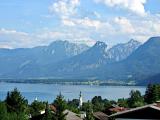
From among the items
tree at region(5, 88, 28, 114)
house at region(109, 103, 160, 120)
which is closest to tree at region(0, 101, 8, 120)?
tree at region(5, 88, 28, 114)

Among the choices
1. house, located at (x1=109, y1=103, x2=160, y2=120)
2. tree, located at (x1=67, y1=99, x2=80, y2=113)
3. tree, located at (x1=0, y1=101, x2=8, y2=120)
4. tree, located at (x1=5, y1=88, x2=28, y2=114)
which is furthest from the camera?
tree, located at (x1=67, y1=99, x2=80, y2=113)

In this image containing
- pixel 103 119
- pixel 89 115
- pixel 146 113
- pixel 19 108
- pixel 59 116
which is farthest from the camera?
pixel 103 119

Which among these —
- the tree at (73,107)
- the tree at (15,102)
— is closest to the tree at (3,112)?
the tree at (15,102)

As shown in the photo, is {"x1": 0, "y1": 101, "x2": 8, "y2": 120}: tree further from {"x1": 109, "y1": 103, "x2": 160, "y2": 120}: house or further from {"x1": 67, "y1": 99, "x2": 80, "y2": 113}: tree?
{"x1": 67, "y1": 99, "x2": 80, "y2": 113}: tree

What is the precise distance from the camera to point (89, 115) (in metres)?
58.2

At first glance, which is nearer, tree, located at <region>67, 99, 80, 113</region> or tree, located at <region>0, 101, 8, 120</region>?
A: tree, located at <region>0, 101, 8, 120</region>

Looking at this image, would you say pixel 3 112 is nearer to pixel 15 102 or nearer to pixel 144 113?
pixel 15 102

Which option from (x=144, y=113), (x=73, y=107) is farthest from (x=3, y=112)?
(x=73, y=107)

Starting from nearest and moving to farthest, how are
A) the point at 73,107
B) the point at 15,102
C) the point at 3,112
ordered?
the point at 3,112
the point at 15,102
the point at 73,107

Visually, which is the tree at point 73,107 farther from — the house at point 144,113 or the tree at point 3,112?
the house at point 144,113

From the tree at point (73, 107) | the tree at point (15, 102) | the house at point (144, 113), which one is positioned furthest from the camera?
the tree at point (73, 107)

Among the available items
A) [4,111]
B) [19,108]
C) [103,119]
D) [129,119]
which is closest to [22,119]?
[4,111]

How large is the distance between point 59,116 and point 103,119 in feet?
81.1

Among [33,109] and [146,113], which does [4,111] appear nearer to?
[146,113]
